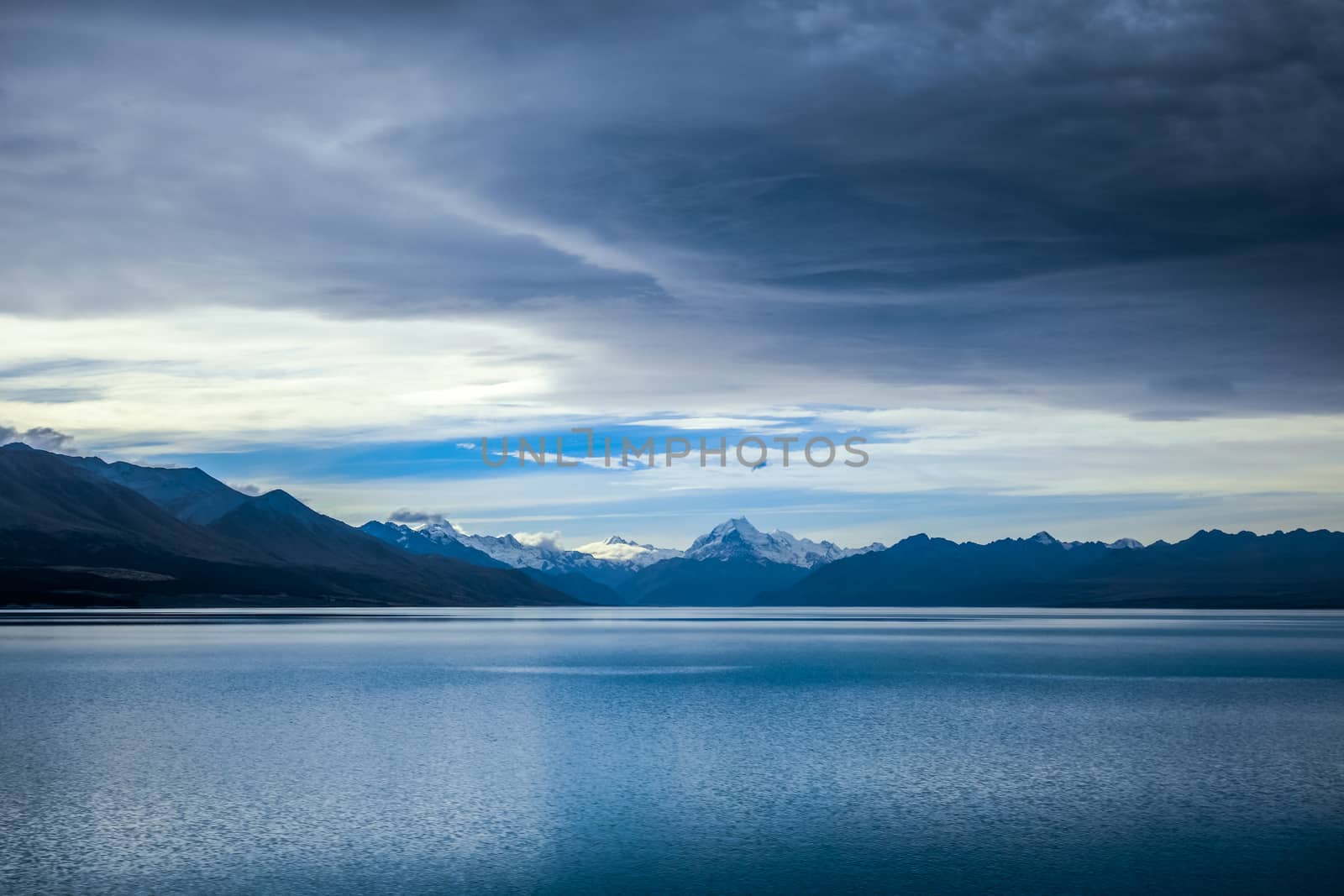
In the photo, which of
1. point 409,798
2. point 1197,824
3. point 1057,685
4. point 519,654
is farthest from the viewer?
point 519,654

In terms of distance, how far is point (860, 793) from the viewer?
1847 inches

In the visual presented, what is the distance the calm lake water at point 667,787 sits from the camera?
34.7m

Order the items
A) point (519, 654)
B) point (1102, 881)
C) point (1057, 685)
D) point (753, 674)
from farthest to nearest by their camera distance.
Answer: point (519, 654), point (753, 674), point (1057, 685), point (1102, 881)

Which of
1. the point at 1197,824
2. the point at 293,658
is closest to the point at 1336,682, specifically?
the point at 1197,824

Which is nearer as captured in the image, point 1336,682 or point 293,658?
point 1336,682

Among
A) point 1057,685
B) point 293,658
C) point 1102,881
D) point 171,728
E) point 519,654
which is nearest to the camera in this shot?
point 1102,881

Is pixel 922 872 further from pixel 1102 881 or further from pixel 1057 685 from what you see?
pixel 1057 685

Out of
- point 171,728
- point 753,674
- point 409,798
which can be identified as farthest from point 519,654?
point 409,798

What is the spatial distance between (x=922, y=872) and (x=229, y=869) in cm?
1996

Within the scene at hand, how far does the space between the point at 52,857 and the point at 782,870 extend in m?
21.4

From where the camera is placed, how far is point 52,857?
35.5 m

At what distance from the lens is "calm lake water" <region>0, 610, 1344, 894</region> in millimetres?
34656

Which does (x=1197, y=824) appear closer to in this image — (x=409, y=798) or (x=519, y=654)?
(x=409, y=798)

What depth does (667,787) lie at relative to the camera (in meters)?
48.8
